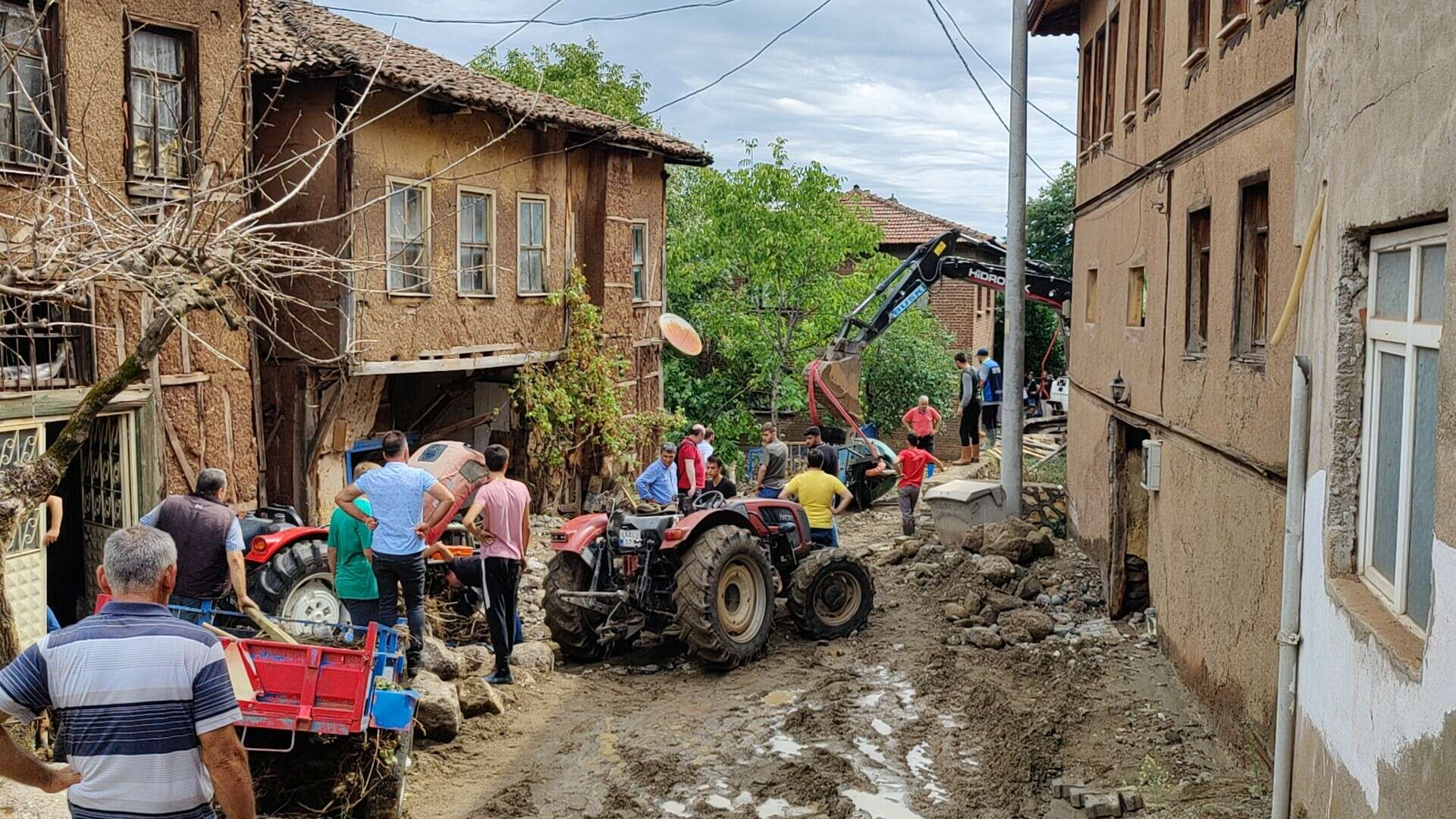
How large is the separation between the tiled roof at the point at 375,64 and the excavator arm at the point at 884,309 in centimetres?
450

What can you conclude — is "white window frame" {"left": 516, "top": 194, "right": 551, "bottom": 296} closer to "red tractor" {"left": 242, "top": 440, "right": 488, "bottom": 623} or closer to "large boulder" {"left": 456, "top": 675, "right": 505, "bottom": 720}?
"red tractor" {"left": 242, "top": 440, "right": 488, "bottom": 623}

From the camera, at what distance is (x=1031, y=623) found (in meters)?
11.7

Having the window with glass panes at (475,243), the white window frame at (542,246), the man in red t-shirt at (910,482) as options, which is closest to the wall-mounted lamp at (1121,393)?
the man in red t-shirt at (910,482)

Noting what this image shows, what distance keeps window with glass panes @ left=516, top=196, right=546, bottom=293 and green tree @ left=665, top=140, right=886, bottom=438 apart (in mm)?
10969

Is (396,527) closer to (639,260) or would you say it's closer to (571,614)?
(571,614)

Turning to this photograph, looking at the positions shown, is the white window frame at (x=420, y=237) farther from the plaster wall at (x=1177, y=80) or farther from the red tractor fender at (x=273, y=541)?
the plaster wall at (x=1177, y=80)

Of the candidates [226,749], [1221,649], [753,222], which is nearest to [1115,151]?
[1221,649]

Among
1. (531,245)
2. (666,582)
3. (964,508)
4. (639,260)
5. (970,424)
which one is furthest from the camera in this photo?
(970,424)

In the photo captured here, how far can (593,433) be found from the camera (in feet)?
66.7

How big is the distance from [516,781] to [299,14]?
455 inches

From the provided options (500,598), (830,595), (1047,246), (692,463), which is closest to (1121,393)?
(830,595)

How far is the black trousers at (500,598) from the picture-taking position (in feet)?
31.2

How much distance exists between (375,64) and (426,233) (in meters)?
2.42

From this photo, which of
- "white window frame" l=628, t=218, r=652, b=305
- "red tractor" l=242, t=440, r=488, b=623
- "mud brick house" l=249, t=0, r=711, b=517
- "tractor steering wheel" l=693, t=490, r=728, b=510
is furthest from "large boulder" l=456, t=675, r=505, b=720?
"white window frame" l=628, t=218, r=652, b=305
